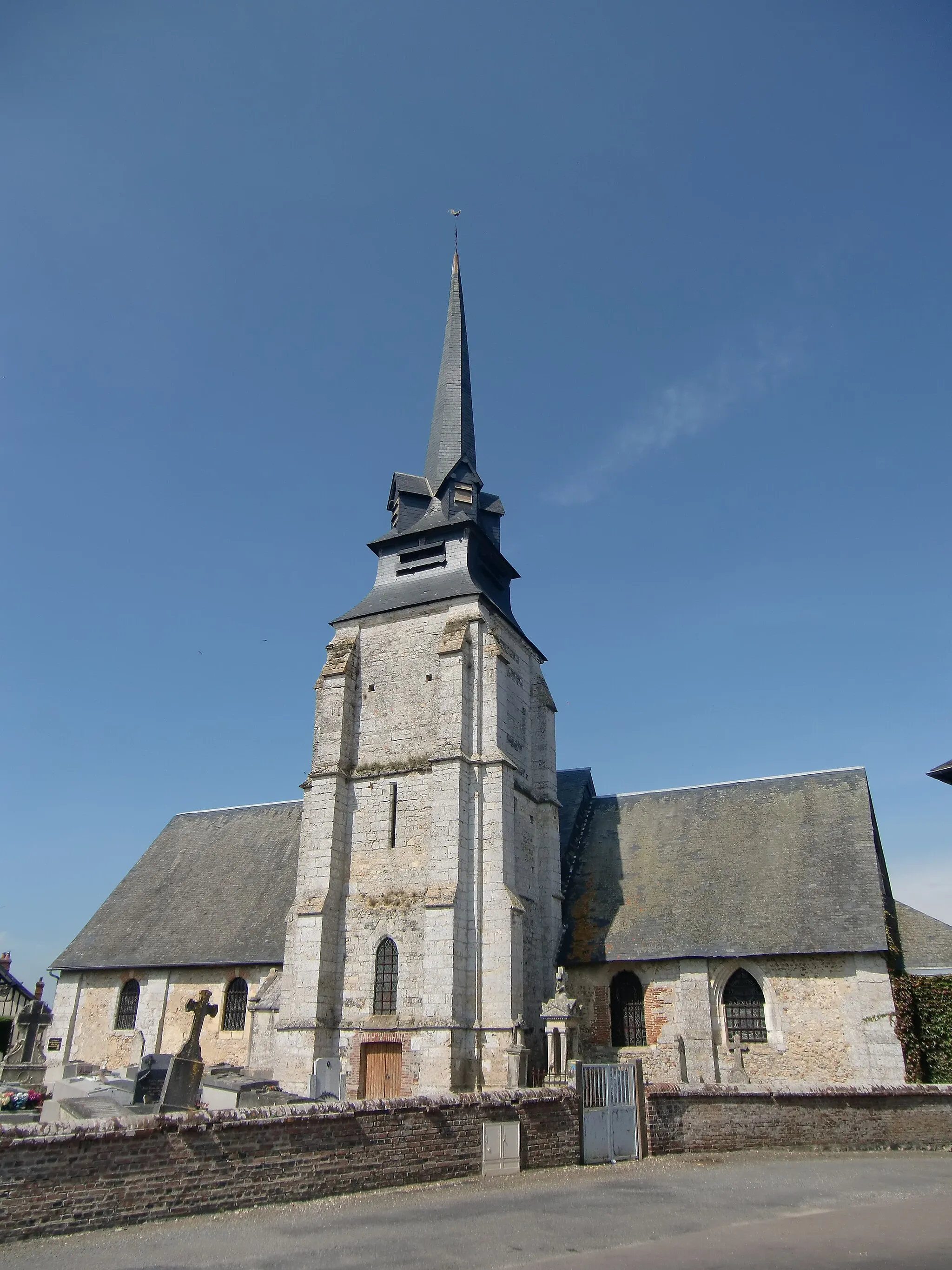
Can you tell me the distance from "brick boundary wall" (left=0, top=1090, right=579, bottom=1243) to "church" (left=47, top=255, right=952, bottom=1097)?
651cm

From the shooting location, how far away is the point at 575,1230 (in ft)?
27.9

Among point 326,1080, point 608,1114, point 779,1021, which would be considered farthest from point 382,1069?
point 779,1021

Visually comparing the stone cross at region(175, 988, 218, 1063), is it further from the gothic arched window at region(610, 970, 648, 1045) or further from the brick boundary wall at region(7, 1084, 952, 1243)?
the gothic arched window at region(610, 970, 648, 1045)

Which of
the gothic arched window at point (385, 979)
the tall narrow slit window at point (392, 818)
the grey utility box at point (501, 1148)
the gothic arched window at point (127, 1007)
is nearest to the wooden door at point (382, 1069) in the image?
the gothic arched window at point (385, 979)

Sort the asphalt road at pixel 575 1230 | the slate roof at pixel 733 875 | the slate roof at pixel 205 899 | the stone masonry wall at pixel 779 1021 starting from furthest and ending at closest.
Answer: the slate roof at pixel 205 899 < the slate roof at pixel 733 875 < the stone masonry wall at pixel 779 1021 < the asphalt road at pixel 575 1230

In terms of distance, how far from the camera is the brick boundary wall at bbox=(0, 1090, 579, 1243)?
766cm

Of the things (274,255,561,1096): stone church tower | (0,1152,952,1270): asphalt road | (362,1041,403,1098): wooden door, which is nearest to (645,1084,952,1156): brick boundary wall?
(0,1152,952,1270): asphalt road

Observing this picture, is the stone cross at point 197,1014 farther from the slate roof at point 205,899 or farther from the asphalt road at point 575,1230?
the asphalt road at point 575,1230

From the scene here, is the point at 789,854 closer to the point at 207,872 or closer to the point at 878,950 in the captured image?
the point at 878,950

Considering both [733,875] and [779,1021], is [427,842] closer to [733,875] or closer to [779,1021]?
[733,875]

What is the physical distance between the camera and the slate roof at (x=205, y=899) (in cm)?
2317

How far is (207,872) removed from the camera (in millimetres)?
26391

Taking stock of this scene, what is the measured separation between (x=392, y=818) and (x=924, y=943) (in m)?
12.0

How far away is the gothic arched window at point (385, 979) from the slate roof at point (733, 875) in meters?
4.33
